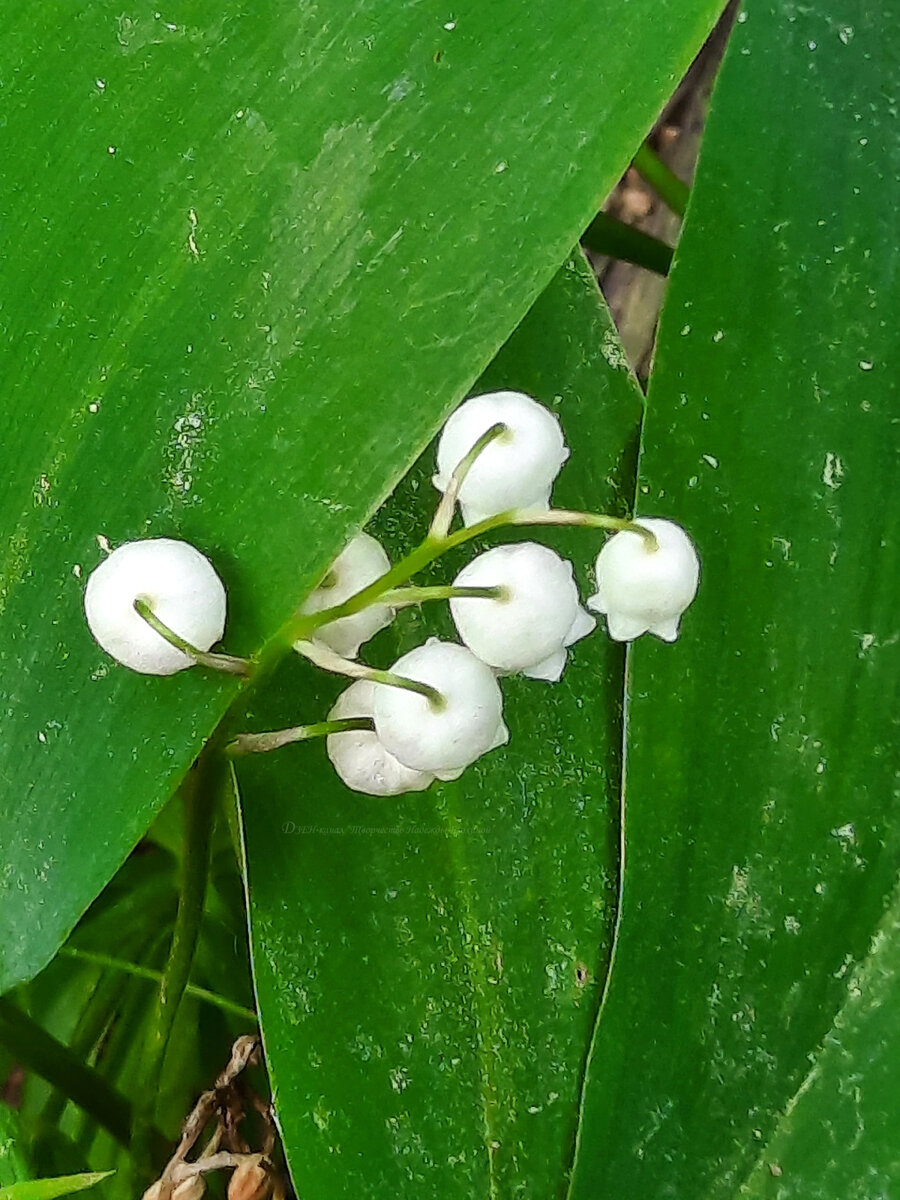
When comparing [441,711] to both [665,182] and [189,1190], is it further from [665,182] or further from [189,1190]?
[665,182]

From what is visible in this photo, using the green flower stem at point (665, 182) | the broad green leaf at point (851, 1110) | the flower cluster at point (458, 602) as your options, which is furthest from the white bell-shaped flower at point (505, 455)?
the green flower stem at point (665, 182)

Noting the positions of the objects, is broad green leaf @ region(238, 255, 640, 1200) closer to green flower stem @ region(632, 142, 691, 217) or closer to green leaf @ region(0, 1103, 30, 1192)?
green leaf @ region(0, 1103, 30, 1192)

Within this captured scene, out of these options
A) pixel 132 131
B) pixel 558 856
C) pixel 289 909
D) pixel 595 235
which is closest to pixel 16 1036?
pixel 289 909

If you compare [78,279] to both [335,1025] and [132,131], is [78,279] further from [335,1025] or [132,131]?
[335,1025]

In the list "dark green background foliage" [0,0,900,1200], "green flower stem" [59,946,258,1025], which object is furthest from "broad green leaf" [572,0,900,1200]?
"green flower stem" [59,946,258,1025]

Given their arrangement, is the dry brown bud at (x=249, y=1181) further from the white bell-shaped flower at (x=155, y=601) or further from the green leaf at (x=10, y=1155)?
the white bell-shaped flower at (x=155, y=601)

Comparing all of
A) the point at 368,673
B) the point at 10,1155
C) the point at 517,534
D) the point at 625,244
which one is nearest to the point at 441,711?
the point at 368,673

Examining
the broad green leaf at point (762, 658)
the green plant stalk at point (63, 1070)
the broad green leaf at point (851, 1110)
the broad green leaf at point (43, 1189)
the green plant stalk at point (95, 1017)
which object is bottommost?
the green plant stalk at point (95, 1017)
